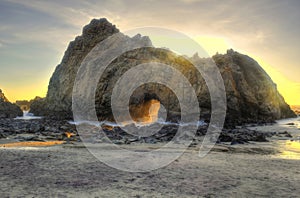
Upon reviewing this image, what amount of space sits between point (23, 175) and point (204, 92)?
3836 centimetres

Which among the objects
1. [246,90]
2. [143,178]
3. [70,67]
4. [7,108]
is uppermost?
[70,67]

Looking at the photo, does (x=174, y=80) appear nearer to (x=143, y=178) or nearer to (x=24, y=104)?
(x=143, y=178)

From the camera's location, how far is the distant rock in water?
45.5 metres

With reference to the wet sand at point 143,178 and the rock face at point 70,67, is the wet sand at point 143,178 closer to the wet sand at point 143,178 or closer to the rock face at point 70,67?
the wet sand at point 143,178

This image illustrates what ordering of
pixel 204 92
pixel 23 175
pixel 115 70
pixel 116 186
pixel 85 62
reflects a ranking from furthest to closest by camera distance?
pixel 85 62, pixel 115 70, pixel 204 92, pixel 23 175, pixel 116 186

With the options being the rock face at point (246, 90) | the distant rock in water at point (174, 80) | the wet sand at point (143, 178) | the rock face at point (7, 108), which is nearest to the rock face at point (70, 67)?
the distant rock in water at point (174, 80)

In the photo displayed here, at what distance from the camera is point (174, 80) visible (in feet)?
159

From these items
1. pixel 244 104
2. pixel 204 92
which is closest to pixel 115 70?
pixel 204 92

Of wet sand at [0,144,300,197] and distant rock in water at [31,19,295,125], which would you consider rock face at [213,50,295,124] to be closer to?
distant rock in water at [31,19,295,125]

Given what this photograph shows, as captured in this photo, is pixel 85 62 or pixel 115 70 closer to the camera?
pixel 115 70

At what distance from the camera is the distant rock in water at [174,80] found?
45469 millimetres

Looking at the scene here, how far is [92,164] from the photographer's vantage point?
10938 millimetres

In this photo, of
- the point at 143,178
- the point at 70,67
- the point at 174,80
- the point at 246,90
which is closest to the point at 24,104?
the point at 70,67

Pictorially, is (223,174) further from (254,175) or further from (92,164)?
(92,164)
